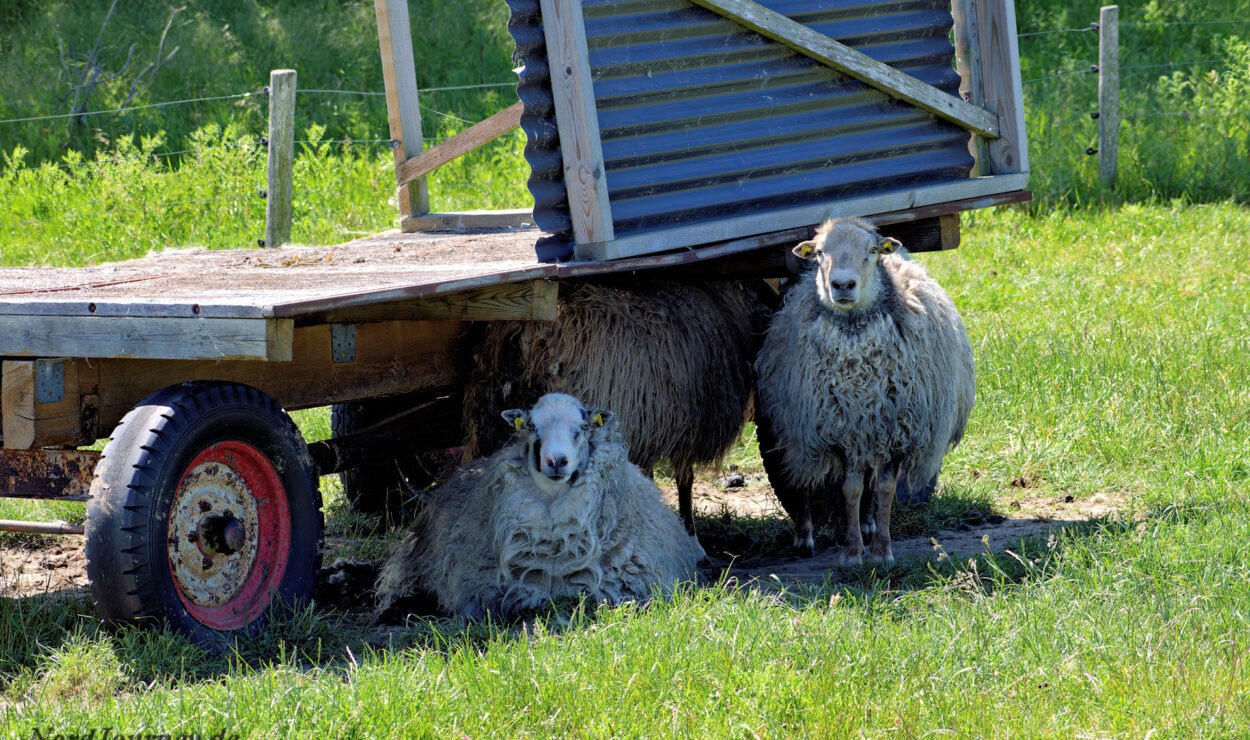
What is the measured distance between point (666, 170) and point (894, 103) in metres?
1.38

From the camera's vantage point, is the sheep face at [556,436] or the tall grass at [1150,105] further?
the tall grass at [1150,105]

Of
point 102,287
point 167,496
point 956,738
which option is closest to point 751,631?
point 956,738

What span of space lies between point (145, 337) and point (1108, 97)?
10631 mm

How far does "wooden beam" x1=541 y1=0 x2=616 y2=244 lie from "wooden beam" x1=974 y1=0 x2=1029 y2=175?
90.8 inches

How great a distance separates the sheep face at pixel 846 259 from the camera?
17.3ft

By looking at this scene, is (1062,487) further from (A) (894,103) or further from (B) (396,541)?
(B) (396,541)

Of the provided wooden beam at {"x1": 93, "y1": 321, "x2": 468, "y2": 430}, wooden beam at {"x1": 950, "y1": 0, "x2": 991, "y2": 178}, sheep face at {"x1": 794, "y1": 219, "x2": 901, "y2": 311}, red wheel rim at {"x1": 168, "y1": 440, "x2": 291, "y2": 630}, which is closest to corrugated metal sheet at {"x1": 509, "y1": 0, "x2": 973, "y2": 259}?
wooden beam at {"x1": 950, "y1": 0, "x2": 991, "y2": 178}

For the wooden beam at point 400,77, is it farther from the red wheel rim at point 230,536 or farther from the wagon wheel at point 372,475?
the red wheel rim at point 230,536

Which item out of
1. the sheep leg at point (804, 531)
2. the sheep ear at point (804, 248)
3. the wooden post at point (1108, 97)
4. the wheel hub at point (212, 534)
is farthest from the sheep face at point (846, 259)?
the wooden post at point (1108, 97)

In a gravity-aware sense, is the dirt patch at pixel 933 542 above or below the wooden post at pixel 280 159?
below

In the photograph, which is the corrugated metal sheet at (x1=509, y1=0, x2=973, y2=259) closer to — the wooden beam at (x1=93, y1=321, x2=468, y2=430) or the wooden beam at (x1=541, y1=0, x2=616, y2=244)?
the wooden beam at (x1=541, y1=0, x2=616, y2=244)

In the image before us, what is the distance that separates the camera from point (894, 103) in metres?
6.22

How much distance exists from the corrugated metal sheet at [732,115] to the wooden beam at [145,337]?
1.49m

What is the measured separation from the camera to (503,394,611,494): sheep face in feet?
15.7
